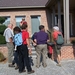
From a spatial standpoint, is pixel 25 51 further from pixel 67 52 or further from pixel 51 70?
pixel 67 52

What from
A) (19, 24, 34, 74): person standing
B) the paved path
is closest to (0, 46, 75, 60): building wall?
the paved path

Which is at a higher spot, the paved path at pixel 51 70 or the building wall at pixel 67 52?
the building wall at pixel 67 52

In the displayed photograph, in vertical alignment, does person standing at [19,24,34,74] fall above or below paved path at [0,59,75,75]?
above

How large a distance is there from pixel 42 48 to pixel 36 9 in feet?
29.3

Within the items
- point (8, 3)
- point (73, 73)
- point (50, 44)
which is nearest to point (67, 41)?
point (50, 44)

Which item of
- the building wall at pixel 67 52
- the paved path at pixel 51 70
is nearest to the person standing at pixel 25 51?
the paved path at pixel 51 70

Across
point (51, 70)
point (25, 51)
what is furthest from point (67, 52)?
point (25, 51)

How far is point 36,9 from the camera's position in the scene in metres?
17.0

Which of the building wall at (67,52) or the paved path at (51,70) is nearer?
the paved path at (51,70)

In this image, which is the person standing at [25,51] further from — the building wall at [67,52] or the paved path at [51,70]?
the building wall at [67,52]

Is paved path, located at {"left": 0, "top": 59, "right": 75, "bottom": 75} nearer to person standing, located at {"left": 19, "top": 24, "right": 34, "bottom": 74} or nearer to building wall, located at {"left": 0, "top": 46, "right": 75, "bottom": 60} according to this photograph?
person standing, located at {"left": 19, "top": 24, "right": 34, "bottom": 74}

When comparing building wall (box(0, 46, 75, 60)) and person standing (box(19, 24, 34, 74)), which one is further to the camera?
building wall (box(0, 46, 75, 60))

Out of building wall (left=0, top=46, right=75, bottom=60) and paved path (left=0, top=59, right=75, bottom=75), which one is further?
building wall (left=0, top=46, right=75, bottom=60)

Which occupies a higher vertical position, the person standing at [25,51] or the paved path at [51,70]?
the person standing at [25,51]
